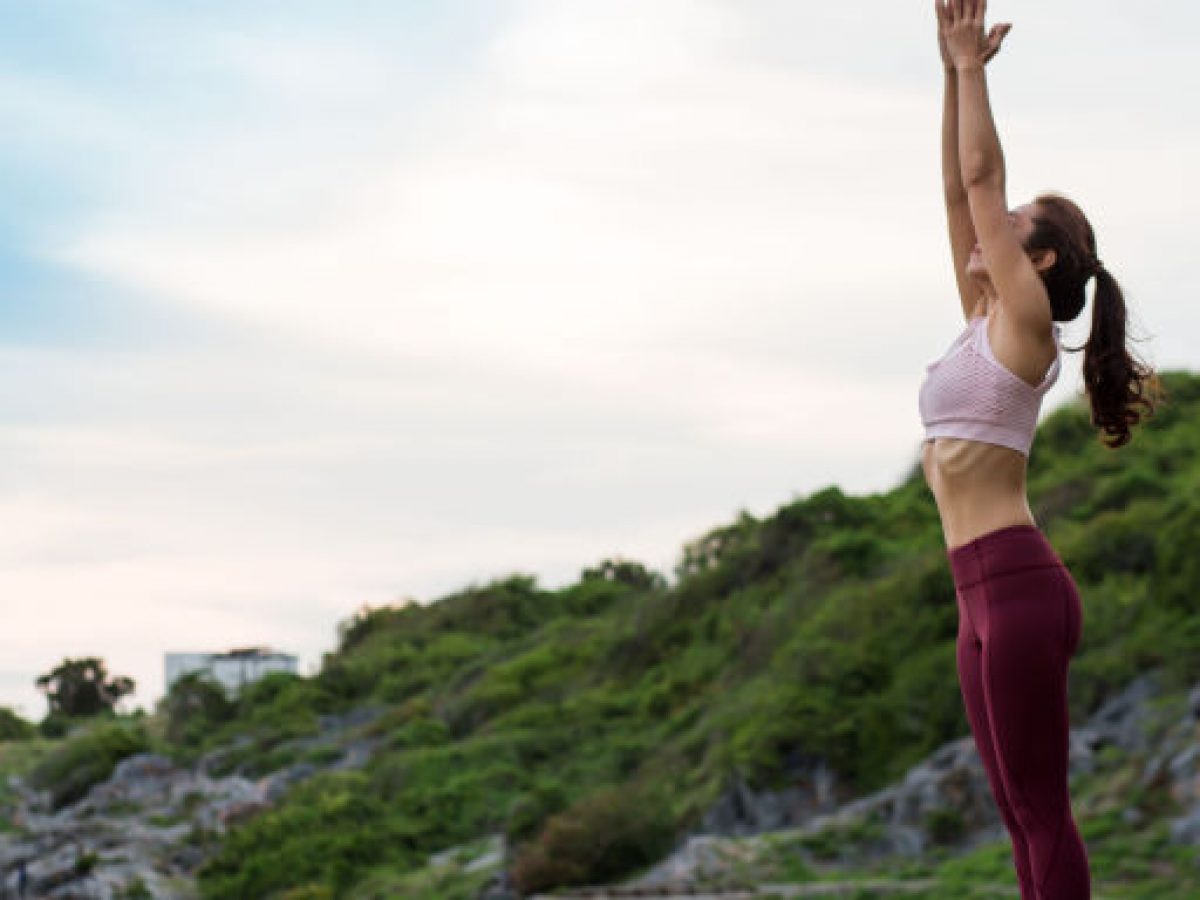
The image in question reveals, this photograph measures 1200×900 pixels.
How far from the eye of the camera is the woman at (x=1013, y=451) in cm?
426

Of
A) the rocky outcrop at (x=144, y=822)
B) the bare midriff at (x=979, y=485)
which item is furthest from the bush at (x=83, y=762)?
the bare midriff at (x=979, y=485)

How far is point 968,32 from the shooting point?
14.7ft

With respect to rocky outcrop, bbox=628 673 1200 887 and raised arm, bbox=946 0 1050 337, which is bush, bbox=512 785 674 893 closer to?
rocky outcrop, bbox=628 673 1200 887

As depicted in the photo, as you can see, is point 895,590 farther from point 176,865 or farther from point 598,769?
point 176,865

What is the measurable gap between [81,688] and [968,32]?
5388 centimetres

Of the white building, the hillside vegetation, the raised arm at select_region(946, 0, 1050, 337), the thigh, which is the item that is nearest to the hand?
the raised arm at select_region(946, 0, 1050, 337)

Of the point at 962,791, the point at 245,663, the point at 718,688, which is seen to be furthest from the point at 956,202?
the point at 245,663

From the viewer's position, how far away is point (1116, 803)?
1984 cm

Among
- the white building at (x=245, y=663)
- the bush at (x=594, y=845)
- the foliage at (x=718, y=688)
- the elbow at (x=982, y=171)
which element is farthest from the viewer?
the white building at (x=245, y=663)

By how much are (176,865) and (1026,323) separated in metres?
30.7

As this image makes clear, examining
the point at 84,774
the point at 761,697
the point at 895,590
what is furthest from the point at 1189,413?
the point at 84,774

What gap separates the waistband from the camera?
4.30m

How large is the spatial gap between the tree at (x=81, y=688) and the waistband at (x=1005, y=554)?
5303cm

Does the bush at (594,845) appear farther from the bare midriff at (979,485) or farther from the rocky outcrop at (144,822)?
the bare midriff at (979,485)
